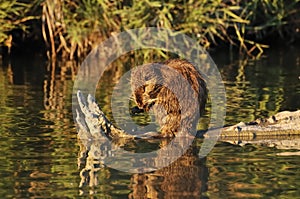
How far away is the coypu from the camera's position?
8.20 meters

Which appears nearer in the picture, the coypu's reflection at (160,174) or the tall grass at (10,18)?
the coypu's reflection at (160,174)

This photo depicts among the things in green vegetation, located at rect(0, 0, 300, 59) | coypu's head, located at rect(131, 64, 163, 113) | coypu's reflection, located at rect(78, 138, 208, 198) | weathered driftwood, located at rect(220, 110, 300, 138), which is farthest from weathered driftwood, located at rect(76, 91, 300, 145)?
green vegetation, located at rect(0, 0, 300, 59)

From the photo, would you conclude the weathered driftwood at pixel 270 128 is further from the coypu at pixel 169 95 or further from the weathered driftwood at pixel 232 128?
the coypu at pixel 169 95

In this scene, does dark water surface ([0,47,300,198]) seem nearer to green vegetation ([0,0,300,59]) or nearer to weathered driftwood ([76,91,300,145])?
weathered driftwood ([76,91,300,145])

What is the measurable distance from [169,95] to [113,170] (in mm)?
1298

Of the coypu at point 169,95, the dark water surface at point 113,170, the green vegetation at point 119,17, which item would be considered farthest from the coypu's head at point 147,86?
the green vegetation at point 119,17

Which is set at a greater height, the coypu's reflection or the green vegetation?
the green vegetation

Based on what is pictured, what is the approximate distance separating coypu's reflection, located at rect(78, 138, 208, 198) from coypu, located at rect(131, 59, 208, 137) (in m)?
0.17

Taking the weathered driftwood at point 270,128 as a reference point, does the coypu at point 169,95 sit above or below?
above

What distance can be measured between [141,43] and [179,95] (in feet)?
29.7

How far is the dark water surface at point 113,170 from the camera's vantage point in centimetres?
641

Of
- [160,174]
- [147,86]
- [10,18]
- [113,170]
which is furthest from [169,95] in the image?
[10,18]

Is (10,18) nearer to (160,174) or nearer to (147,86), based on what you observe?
(147,86)

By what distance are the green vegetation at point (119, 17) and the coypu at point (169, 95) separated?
822 centimetres
